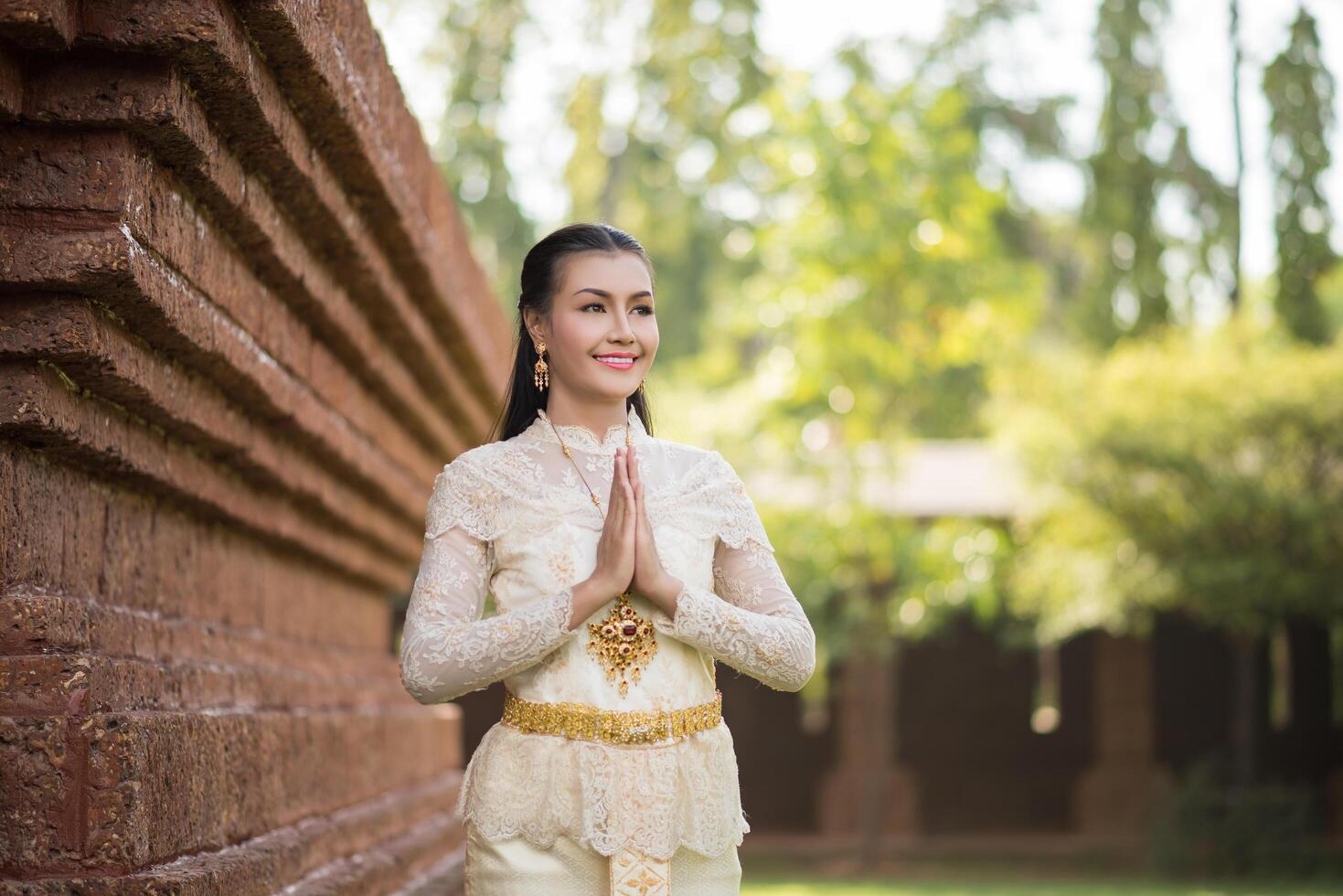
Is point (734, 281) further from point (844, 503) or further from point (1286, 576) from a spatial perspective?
point (1286, 576)

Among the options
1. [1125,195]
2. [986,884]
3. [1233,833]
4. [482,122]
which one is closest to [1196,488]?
[1233,833]

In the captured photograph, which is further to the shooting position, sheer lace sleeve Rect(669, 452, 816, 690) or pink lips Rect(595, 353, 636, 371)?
pink lips Rect(595, 353, 636, 371)

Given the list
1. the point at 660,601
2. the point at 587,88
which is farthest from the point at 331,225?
the point at 587,88

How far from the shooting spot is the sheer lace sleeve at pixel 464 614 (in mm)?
2383

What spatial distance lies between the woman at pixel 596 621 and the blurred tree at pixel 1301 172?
15.4m

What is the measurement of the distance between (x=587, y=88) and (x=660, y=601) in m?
20.2

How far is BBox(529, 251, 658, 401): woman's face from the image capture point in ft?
8.54

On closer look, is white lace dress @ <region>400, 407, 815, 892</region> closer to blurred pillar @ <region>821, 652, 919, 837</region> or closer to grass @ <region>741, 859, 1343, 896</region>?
grass @ <region>741, 859, 1343, 896</region>

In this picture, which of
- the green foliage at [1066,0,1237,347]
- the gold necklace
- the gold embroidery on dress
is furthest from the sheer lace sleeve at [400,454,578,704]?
the green foliage at [1066,0,1237,347]

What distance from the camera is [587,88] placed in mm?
22031

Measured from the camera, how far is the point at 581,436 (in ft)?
8.82

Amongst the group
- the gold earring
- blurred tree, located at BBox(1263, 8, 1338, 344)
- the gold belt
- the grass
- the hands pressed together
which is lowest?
the grass

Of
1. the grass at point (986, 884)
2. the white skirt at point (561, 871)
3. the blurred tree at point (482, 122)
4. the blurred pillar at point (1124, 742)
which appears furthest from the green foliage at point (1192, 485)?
the white skirt at point (561, 871)

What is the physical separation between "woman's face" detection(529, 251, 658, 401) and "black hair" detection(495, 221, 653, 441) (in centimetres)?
2
